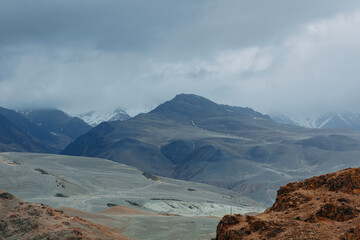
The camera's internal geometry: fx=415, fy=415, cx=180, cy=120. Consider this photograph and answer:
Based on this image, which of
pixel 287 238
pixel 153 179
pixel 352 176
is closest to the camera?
pixel 287 238

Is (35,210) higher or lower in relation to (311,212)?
lower

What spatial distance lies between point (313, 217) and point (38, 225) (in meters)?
23.9

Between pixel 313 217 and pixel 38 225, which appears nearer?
pixel 313 217

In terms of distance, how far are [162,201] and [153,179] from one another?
165ft

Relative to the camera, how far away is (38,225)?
Result: 33.8m

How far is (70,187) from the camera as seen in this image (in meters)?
96.8

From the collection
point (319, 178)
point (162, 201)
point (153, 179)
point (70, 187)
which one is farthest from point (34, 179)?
point (319, 178)

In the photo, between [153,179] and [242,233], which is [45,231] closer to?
[242,233]

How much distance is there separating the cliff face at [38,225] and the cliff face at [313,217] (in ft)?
54.9

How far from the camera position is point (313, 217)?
17.8 meters

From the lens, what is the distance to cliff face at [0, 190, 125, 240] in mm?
32188

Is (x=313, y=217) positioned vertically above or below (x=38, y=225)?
above

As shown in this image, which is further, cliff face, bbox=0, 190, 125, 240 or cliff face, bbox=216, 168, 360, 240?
cliff face, bbox=0, 190, 125, 240

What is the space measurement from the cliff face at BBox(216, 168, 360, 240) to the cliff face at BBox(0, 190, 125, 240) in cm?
1673
